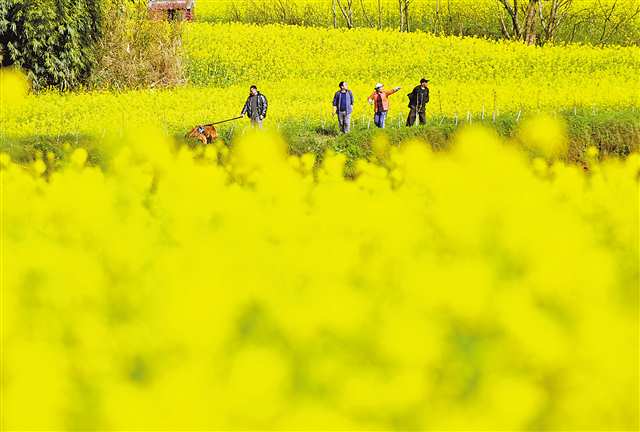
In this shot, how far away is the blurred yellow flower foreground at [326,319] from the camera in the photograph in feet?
9.53

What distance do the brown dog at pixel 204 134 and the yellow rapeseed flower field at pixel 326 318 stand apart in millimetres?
9807

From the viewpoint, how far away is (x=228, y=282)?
12.3 ft

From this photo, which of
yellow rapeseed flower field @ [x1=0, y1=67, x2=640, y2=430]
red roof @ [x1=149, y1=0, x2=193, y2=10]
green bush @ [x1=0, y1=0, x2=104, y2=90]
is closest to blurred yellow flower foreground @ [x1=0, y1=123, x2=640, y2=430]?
yellow rapeseed flower field @ [x1=0, y1=67, x2=640, y2=430]

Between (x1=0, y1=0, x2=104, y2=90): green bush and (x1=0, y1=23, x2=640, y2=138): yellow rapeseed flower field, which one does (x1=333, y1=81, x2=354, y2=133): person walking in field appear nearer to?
(x1=0, y1=23, x2=640, y2=138): yellow rapeseed flower field

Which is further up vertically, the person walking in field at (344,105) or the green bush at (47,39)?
the green bush at (47,39)

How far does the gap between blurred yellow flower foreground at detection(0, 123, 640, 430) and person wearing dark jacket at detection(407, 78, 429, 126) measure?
12.0 m

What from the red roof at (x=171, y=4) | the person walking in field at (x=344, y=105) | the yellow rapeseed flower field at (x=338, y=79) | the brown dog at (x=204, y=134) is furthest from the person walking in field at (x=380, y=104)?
the red roof at (x=171, y=4)

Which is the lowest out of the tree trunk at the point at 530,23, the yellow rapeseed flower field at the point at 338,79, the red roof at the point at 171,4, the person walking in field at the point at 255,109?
the yellow rapeseed flower field at the point at 338,79

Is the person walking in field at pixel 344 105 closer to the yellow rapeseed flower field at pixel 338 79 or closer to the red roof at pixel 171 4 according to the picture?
the yellow rapeseed flower field at pixel 338 79

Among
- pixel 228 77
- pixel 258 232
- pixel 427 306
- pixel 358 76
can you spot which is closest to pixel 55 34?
pixel 228 77

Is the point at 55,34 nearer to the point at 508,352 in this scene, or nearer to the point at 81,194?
the point at 81,194

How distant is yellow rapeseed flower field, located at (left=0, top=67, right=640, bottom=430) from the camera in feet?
9.53

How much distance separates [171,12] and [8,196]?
31280 mm

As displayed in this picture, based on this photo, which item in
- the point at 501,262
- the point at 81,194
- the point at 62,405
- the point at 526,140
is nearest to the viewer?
the point at 62,405
